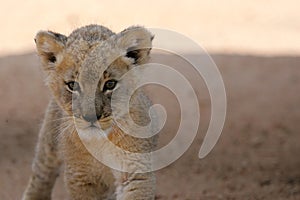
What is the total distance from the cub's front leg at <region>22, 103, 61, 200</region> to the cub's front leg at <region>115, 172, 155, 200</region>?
41.5 inches

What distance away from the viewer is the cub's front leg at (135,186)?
21.2 feet

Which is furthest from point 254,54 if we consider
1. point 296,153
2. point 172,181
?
point 172,181

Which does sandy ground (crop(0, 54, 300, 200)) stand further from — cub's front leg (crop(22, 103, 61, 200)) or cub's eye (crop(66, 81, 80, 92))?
cub's eye (crop(66, 81, 80, 92))

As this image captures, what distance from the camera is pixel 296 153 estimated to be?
9.91m

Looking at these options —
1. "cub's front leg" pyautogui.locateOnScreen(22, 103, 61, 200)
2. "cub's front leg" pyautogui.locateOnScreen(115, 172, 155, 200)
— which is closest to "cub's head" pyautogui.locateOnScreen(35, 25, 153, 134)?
"cub's front leg" pyautogui.locateOnScreen(115, 172, 155, 200)

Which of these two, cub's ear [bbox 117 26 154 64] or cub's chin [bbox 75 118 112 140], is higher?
cub's ear [bbox 117 26 154 64]

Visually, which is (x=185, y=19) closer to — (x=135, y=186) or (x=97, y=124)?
(x=135, y=186)

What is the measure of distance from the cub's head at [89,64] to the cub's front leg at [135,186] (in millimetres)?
519

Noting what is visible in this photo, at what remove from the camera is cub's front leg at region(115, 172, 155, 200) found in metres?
6.47

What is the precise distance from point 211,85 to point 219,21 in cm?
412

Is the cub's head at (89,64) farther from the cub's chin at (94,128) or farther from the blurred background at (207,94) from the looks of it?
the blurred background at (207,94)

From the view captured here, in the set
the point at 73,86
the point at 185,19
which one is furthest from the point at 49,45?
the point at 185,19

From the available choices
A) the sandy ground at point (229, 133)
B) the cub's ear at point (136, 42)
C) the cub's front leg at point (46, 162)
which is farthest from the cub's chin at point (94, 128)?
the sandy ground at point (229, 133)

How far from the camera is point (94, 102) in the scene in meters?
6.07
